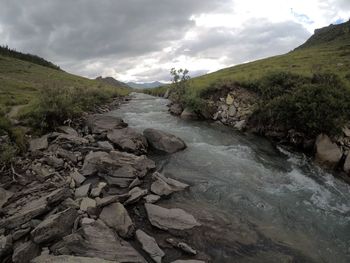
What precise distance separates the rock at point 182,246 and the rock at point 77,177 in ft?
18.1

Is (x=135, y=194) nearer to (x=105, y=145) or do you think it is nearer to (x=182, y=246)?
(x=182, y=246)

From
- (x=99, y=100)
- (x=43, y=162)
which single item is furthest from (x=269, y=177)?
(x=99, y=100)

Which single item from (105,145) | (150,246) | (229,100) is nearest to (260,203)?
(150,246)

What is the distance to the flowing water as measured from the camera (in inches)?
379

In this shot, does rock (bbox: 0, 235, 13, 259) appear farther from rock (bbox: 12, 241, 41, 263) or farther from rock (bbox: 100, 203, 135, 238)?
rock (bbox: 100, 203, 135, 238)

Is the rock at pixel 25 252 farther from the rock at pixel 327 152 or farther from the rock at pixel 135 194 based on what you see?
the rock at pixel 327 152

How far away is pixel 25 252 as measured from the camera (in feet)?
26.9

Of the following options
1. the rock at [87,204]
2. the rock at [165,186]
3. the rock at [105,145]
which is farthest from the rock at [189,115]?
the rock at [87,204]

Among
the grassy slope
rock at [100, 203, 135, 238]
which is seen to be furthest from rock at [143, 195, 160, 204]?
the grassy slope

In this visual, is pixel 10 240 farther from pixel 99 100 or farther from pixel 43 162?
pixel 99 100

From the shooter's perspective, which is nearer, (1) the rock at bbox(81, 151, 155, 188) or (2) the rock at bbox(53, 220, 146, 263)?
(2) the rock at bbox(53, 220, 146, 263)

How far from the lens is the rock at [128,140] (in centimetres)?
1855

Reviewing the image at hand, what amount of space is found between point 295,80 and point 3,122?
890 inches

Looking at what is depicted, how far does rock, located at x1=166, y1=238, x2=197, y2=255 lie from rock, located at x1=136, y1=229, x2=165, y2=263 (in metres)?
0.53
